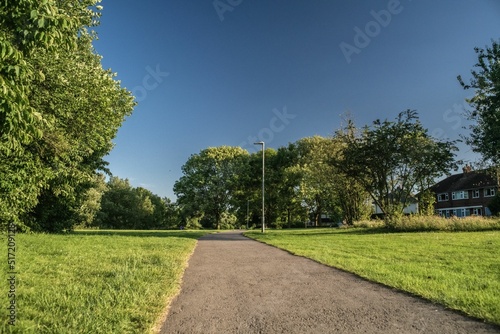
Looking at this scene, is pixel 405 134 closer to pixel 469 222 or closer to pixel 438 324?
pixel 469 222

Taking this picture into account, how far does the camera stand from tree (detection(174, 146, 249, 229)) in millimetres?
61281

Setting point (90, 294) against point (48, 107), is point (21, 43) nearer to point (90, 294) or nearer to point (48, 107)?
point (90, 294)

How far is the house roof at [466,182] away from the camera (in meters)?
55.7

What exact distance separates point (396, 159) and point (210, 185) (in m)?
39.0

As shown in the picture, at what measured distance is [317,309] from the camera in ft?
16.6

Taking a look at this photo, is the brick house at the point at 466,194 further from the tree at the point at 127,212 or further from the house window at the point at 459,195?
the tree at the point at 127,212

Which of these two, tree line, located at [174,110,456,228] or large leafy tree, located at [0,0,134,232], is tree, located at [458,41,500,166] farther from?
large leafy tree, located at [0,0,134,232]

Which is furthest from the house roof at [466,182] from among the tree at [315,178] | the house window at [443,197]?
the tree at [315,178]

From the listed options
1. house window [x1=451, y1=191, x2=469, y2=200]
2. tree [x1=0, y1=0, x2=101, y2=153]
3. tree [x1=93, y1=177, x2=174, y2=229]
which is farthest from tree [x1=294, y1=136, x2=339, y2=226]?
tree [x1=0, y1=0, x2=101, y2=153]

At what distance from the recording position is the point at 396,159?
2789 cm

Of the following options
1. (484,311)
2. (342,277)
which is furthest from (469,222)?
(484,311)

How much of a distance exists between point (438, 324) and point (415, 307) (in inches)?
30.9

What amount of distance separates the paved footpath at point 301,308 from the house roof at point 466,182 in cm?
5767

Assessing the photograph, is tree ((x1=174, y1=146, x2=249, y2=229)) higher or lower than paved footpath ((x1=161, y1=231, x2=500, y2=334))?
higher
